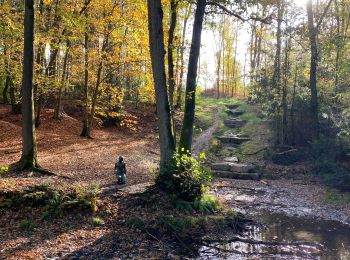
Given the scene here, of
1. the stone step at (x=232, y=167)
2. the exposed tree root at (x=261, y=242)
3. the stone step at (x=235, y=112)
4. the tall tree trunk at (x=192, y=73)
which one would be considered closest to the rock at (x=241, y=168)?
the stone step at (x=232, y=167)

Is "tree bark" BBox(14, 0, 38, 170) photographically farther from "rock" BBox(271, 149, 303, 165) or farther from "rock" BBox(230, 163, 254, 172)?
"rock" BBox(271, 149, 303, 165)

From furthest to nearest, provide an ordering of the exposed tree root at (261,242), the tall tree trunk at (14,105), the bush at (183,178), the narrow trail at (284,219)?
the tall tree trunk at (14,105) < the bush at (183,178) < the exposed tree root at (261,242) < the narrow trail at (284,219)

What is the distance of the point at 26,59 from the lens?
11016 mm

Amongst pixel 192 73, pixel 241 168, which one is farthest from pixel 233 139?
pixel 192 73

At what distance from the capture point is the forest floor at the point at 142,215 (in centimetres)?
730

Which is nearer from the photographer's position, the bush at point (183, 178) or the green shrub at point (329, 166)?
the bush at point (183, 178)

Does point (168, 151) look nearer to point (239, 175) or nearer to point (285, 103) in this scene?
point (239, 175)

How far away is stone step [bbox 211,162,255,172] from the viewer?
16.7 metres

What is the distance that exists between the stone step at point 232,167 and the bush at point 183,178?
23.1ft

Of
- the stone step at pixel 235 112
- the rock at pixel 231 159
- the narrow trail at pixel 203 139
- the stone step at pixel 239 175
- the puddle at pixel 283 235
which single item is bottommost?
the puddle at pixel 283 235

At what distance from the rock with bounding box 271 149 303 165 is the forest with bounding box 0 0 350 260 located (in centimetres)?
7

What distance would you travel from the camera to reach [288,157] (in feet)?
58.2

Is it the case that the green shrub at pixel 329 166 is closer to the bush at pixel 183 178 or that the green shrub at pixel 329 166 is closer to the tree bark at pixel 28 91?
the bush at pixel 183 178

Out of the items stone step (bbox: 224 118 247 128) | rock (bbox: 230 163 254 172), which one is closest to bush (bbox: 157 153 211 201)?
rock (bbox: 230 163 254 172)
